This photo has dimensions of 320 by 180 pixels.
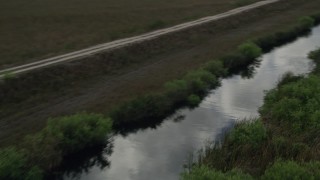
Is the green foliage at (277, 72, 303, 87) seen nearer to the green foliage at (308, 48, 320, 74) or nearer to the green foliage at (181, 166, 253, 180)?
the green foliage at (308, 48, 320, 74)

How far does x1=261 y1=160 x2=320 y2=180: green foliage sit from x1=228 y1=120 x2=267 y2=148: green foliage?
3.84 m

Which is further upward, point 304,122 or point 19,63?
point 19,63

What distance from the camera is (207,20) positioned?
6209cm

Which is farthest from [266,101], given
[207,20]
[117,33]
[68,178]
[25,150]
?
[207,20]

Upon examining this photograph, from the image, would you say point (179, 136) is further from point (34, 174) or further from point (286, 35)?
point (286, 35)

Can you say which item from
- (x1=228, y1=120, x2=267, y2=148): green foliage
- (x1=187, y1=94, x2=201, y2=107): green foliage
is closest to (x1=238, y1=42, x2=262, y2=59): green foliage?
(x1=187, y1=94, x2=201, y2=107): green foliage

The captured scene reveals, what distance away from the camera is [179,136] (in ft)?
103

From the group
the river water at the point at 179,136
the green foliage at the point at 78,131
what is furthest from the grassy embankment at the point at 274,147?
the green foliage at the point at 78,131

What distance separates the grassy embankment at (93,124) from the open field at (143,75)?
6.75 ft

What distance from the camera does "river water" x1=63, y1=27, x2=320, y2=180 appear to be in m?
27.0

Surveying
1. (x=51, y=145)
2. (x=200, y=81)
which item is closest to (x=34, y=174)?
(x=51, y=145)

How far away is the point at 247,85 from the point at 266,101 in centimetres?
921

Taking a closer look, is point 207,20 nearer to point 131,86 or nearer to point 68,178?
point 131,86

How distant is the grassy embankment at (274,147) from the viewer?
70.1 ft
